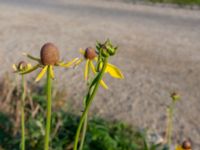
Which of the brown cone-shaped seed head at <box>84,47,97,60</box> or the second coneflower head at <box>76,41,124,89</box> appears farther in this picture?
the brown cone-shaped seed head at <box>84,47,97,60</box>

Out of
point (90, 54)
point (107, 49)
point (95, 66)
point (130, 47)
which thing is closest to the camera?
point (107, 49)

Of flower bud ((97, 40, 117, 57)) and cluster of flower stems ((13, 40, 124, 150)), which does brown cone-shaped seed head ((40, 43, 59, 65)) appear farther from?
flower bud ((97, 40, 117, 57))

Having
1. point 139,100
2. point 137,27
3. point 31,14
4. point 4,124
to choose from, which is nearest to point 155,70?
point 139,100

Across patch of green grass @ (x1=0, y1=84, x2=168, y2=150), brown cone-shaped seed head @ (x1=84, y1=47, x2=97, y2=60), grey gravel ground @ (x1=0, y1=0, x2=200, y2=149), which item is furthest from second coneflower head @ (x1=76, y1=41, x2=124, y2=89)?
grey gravel ground @ (x1=0, y1=0, x2=200, y2=149)

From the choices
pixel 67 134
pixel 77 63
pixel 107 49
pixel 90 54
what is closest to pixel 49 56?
pixel 77 63

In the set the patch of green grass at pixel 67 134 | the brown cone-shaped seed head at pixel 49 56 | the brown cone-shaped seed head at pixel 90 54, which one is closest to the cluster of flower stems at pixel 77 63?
the brown cone-shaped seed head at pixel 49 56

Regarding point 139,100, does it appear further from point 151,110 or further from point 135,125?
point 135,125

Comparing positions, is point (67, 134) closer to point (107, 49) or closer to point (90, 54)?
point (90, 54)

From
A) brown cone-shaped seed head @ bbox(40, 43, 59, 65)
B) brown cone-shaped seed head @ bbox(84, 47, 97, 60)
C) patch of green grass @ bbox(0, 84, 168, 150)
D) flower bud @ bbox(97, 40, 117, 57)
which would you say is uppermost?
flower bud @ bbox(97, 40, 117, 57)
